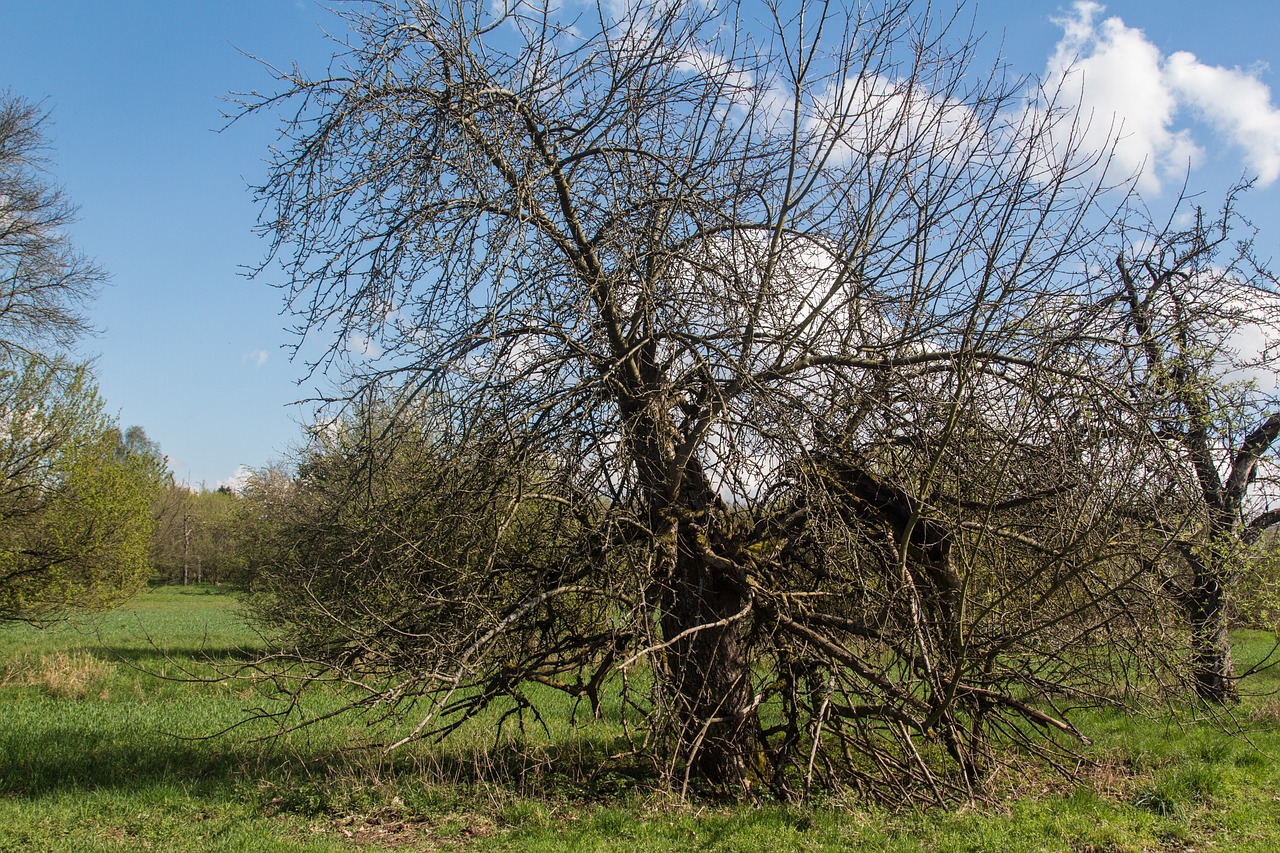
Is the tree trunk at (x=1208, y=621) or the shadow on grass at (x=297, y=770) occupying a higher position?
the tree trunk at (x=1208, y=621)

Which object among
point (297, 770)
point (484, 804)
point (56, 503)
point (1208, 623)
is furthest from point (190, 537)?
point (1208, 623)

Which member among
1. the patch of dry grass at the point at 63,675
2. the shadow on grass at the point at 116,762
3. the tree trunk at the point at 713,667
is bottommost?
the patch of dry grass at the point at 63,675

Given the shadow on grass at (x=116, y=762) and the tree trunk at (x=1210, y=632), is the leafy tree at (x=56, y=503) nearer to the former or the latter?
the shadow on grass at (x=116, y=762)

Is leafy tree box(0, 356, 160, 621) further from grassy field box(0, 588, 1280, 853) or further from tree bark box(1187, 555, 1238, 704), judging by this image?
tree bark box(1187, 555, 1238, 704)

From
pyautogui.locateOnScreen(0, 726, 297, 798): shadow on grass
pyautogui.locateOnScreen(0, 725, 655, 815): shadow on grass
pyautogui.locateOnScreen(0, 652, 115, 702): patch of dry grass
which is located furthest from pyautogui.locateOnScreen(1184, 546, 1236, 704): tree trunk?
pyautogui.locateOnScreen(0, 652, 115, 702): patch of dry grass

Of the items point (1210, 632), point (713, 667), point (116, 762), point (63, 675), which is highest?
point (1210, 632)

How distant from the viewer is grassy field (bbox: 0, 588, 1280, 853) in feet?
17.1

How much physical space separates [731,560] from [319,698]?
750cm

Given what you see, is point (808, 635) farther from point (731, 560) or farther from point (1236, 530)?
point (1236, 530)

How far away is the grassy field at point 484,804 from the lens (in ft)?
17.1

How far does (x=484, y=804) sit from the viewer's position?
237 inches

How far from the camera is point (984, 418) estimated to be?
236 inches

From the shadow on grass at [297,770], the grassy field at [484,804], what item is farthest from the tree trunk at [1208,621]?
the shadow on grass at [297,770]

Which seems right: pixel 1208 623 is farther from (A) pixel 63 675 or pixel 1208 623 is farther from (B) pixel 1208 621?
(A) pixel 63 675
